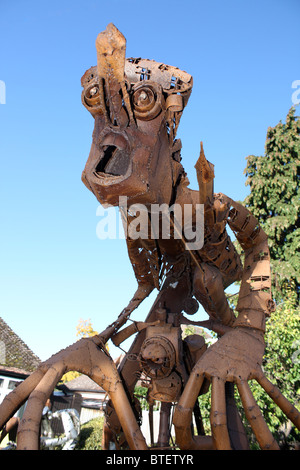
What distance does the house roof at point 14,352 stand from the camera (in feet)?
38.7

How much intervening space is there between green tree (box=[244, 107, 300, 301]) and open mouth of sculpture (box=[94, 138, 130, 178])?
10294 millimetres

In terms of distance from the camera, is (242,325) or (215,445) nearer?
(215,445)

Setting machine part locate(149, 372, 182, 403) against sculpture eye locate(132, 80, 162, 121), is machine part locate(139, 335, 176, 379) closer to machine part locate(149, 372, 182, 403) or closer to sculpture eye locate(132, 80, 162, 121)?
machine part locate(149, 372, 182, 403)

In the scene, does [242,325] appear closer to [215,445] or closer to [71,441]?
[215,445]

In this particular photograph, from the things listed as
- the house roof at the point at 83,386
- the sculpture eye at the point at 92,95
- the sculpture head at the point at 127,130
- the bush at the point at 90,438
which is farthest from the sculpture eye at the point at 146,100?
the house roof at the point at 83,386

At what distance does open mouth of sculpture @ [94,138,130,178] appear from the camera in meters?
2.41

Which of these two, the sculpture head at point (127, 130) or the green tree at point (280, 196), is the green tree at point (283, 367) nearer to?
the green tree at point (280, 196)

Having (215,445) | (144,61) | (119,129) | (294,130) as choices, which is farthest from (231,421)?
(294,130)

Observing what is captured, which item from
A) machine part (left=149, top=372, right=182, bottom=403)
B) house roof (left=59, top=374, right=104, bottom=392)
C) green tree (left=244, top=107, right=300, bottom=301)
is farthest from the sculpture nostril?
house roof (left=59, top=374, right=104, bottom=392)

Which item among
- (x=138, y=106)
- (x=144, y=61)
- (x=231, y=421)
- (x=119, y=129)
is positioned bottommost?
(x=231, y=421)

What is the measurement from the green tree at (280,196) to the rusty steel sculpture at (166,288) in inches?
346

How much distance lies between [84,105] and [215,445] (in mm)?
2602

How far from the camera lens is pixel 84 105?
2.72 meters

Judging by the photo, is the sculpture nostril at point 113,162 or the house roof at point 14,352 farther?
the house roof at point 14,352
